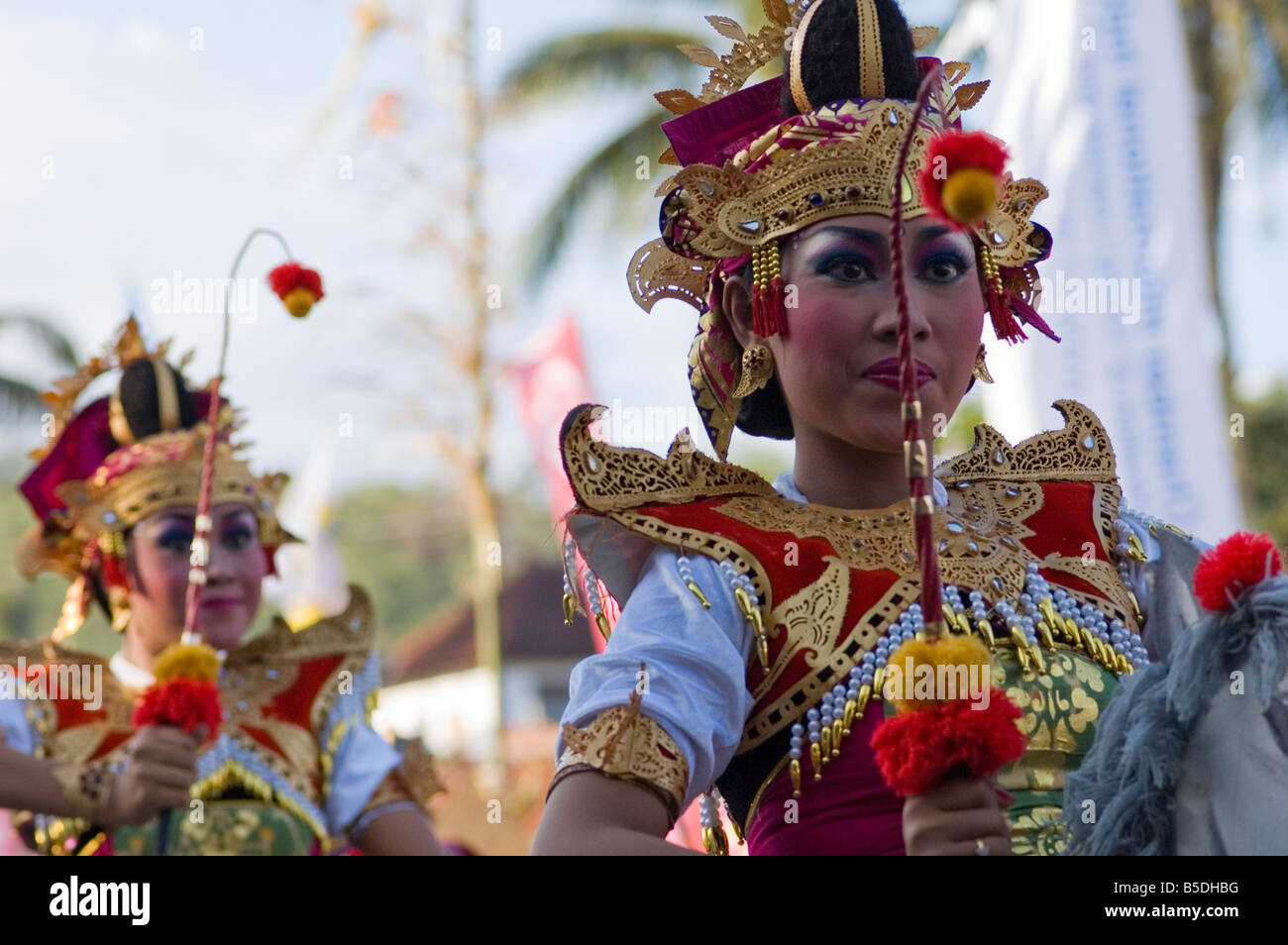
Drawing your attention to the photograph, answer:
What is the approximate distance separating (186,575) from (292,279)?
68.8 inches

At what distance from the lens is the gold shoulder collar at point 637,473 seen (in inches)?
115

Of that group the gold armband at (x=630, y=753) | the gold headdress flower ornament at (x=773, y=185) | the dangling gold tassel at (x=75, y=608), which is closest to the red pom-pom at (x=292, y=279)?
the gold headdress flower ornament at (x=773, y=185)

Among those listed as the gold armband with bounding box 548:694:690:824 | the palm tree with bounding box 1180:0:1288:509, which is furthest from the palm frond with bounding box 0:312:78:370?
the gold armband with bounding box 548:694:690:824

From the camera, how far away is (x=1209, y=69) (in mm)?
13477

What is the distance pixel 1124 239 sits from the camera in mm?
8273

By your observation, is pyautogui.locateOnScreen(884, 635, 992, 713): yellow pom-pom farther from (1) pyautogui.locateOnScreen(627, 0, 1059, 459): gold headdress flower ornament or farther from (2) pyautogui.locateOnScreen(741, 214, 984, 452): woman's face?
(1) pyautogui.locateOnScreen(627, 0, 1059, 459): gold headdress flower ornament

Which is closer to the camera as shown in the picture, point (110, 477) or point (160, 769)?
point (160, 769)

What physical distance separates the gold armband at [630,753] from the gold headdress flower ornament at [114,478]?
2956 mm

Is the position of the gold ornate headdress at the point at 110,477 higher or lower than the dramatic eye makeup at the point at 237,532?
higher

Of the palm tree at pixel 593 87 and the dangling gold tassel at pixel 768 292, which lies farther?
the palm tree at pixel 593 87

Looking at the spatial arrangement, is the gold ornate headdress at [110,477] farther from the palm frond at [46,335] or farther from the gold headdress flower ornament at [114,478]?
the palm frond at [46,335]

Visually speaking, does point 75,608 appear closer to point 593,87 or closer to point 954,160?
point 954,160

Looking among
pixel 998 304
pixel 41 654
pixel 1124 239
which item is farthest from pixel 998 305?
pixel 1124 239
